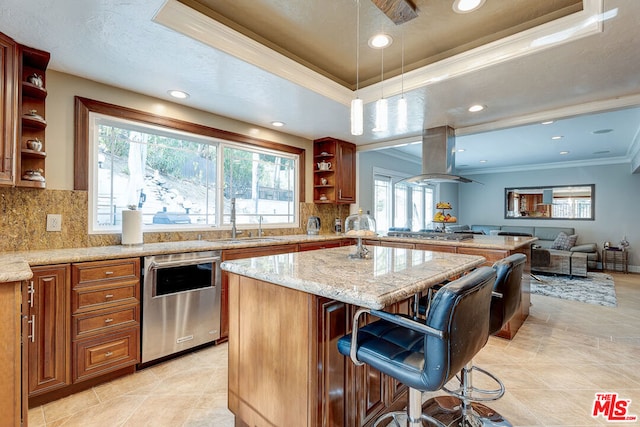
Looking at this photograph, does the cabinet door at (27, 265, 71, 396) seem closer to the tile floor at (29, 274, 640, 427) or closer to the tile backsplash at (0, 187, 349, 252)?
the tile floor at (29, 274, 640, 427)

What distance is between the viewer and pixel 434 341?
1063mm

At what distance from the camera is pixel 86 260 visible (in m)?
2.07

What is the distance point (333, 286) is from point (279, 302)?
0.36 meters

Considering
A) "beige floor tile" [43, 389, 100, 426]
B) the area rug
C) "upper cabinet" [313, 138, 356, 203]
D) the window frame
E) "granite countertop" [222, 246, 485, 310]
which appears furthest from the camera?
the window frame

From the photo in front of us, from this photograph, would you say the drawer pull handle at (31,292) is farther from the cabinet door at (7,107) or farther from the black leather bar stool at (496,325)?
the black leather bar stool at (496,325)

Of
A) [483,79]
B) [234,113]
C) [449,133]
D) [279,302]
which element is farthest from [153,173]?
[449,133]

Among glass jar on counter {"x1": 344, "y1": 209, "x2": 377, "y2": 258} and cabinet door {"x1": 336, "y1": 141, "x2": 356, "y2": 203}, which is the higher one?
cabinet door {"x1": 336, "y1": 141, "x2": 356, "y2": 203}

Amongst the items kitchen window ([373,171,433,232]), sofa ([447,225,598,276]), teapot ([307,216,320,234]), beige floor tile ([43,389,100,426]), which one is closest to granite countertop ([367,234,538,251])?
teapot ([307,216,320,234])

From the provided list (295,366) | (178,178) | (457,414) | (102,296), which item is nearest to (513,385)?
(457,414)

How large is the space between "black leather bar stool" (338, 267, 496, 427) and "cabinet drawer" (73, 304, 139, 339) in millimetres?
1806

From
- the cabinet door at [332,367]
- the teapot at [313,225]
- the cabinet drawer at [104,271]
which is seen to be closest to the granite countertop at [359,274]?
the cabinet door at [332,367]

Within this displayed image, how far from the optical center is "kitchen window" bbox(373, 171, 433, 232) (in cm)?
624

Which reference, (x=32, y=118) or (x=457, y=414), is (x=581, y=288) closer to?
(x=457, y=414)

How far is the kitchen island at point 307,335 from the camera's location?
1.31 metres
